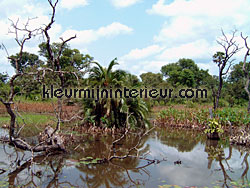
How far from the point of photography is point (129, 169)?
6.67 metres

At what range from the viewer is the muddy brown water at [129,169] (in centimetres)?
569

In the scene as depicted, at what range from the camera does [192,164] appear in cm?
738

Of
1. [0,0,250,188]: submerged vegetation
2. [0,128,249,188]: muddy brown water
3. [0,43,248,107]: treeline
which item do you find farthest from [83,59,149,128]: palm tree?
[0,43,248,107]: treeline

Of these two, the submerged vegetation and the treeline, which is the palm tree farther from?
the treeline

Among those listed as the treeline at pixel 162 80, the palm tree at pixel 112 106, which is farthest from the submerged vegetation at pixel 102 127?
the treeline at pixel 162 80

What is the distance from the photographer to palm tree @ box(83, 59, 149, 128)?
12797 mm

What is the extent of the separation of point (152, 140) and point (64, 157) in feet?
15.0

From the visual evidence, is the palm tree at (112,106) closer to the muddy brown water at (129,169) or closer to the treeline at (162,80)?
the muddy brown water at (129,169)

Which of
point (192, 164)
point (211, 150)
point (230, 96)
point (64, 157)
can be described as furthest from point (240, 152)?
point (230, 96)

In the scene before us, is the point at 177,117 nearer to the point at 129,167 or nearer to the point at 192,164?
the point at 192,164

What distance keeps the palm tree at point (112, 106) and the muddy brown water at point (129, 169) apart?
3236 mm

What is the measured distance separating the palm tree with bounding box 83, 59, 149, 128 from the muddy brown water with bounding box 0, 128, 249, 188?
127 inches

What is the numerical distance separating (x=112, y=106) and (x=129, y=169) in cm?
668

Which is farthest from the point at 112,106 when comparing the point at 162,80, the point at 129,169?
the point at 162,80
